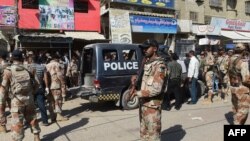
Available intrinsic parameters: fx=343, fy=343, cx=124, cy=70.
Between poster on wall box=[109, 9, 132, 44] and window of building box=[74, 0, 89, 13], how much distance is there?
5.01 ft

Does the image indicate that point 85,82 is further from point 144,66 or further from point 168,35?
point 168,35

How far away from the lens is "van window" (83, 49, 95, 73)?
9919mm

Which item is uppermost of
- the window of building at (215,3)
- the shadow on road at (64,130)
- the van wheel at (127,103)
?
the window of building at (215,3)

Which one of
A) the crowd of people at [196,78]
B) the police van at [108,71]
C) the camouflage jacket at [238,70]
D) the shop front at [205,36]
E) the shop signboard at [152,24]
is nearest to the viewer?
the camouflage jacket at [238,70]

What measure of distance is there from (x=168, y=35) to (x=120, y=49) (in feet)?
45.2

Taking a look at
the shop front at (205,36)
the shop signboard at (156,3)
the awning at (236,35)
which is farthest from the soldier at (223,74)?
the awning at (236,35)

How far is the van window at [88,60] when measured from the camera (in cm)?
992

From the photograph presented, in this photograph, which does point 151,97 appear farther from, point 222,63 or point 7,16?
point 7,16

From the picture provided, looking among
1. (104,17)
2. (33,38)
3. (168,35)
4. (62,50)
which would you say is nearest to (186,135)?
(33,38)

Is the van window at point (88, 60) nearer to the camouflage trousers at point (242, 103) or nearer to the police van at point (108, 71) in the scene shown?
the police van at point (108, 71)

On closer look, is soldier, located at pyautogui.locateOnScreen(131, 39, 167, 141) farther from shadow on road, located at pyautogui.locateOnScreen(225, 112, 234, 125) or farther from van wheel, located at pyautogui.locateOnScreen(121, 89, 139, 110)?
van wheel, located at pyautogui.locateOnScreen(121, 89, 139, 110)

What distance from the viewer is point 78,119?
904 centimetres

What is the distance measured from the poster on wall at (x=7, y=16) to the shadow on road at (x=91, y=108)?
693cm

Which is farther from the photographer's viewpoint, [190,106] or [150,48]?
[190,106]
